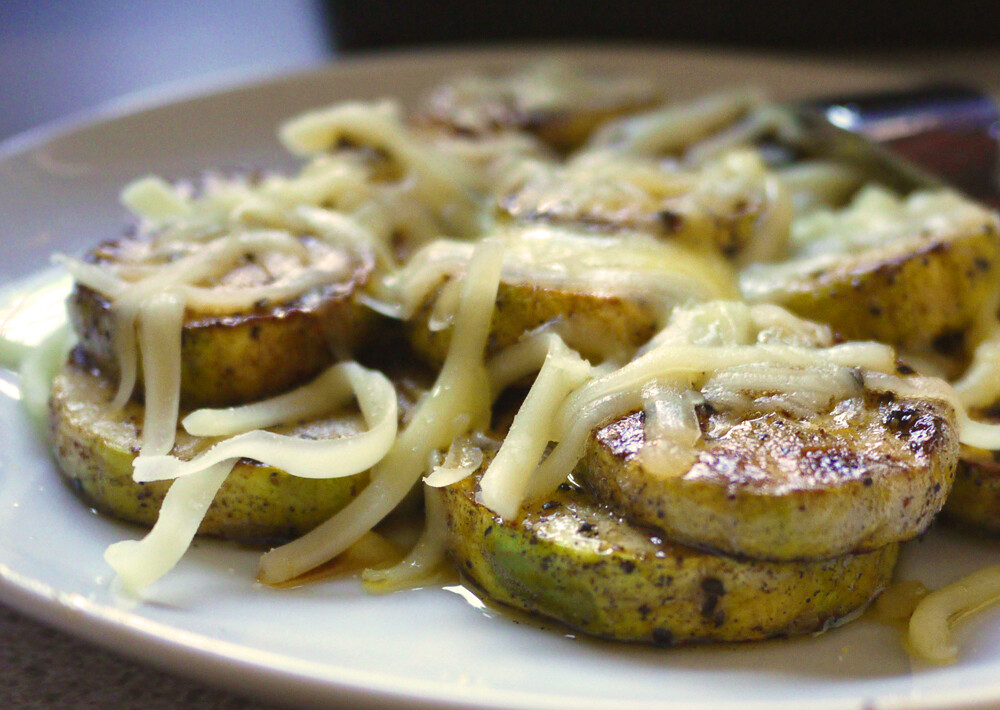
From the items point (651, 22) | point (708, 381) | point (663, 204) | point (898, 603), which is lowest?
point (898, 603)

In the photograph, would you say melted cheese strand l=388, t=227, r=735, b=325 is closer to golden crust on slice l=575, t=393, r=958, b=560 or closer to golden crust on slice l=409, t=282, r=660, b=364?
golden crust on slice l=409, t=282, r=660, b=364

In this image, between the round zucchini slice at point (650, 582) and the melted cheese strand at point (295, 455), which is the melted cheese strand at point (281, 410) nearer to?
the melted cheese strand at point (295, 455)

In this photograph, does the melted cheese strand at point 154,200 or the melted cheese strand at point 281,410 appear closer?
the melted cheese strand at point 281,410

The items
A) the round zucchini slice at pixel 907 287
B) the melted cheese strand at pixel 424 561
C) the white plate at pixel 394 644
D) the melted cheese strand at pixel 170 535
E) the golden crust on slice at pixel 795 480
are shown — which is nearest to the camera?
the white plate at pixel 394 644

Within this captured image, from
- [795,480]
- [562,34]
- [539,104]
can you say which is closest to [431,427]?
[795,480]

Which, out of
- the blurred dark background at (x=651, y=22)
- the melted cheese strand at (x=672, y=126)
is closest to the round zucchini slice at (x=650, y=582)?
the melted cheese strand at (x=672, y=126)

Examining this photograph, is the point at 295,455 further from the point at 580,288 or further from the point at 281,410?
the point at 580,288
